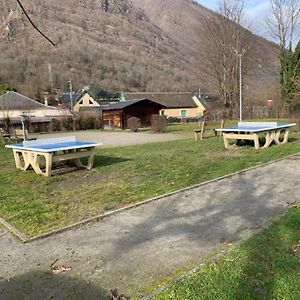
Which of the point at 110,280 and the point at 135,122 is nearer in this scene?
the point at 110,280

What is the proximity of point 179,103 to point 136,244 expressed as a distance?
55878 mm

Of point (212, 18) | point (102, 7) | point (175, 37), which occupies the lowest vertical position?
point (212, 18)

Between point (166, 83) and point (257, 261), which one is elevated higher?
point (166, 83)

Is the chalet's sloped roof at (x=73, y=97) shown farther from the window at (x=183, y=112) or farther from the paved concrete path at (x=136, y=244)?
the paved concrete path at (x=136, y=244)

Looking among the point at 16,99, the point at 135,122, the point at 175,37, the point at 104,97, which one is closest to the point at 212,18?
the point at 135,122

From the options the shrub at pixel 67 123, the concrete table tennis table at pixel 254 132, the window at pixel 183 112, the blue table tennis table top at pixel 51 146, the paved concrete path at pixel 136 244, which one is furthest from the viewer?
the window at pixel 183 112

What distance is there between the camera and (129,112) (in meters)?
38.8

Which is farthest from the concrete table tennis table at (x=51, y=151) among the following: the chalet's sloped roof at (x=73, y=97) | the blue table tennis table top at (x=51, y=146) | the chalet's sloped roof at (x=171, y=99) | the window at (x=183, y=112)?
the chalet's sloped roof at (x=73, y=97)

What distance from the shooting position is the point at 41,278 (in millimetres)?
3330

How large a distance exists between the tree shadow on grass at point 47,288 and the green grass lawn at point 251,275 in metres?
0.61

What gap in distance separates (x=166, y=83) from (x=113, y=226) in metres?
92.1

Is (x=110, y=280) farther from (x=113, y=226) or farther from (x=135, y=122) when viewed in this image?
(x=135, y=122)

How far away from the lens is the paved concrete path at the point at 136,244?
3.18 m

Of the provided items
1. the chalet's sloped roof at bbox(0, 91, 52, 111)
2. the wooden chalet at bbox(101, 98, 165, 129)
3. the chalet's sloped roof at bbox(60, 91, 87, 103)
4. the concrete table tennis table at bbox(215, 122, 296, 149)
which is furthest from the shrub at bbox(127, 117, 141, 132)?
the chalet's sloped roof at bbox(60, 91, 87, 103)
